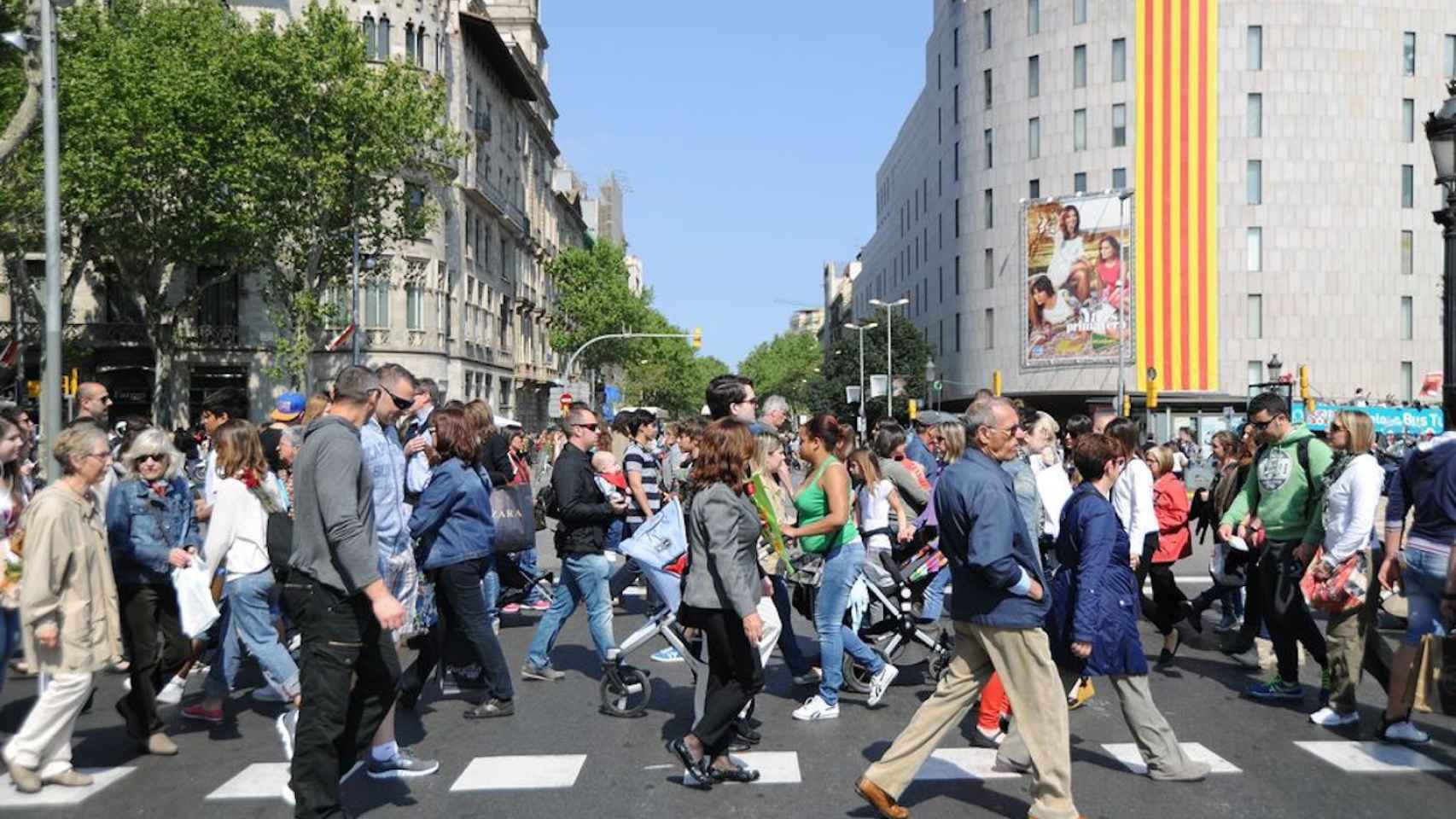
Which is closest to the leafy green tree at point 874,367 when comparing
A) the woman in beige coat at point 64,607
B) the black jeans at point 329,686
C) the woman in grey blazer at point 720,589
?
the woman in grey blazer at point 720,589

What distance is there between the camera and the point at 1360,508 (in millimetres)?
7035

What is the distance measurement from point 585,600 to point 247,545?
6.99 ft

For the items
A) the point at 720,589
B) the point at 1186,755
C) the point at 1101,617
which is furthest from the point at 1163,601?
the point at 720,589

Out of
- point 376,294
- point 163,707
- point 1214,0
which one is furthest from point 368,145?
point 1214,0

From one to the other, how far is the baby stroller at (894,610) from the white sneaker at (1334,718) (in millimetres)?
2186

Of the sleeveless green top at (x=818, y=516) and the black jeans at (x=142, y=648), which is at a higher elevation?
the sleeveless green top at (x=818, y=516)

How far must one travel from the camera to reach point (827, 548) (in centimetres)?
745

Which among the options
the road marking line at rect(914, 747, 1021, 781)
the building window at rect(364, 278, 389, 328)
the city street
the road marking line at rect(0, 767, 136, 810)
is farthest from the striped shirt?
the building window at rect(364, 278, 389, 328)

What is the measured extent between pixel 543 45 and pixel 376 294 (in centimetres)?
3349

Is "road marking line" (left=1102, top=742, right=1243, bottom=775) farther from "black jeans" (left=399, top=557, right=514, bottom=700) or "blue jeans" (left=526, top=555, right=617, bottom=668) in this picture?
"black jeans" (left=399, top=557, right=514, bottom=700)

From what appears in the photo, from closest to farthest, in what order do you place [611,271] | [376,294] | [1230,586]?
[1230,586] → [376,294] → [611,271]

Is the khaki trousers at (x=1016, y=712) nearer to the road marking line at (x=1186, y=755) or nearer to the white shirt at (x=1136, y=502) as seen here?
the road marking line at (x=1186, y=755)

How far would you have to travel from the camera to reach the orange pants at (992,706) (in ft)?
22.4

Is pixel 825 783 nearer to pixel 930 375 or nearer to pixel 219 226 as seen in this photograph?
pixel 219 226
